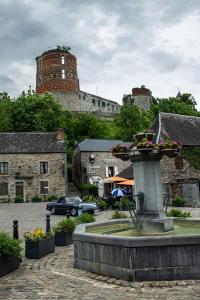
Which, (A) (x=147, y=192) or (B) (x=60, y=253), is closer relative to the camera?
(A) (x=147, y=192)

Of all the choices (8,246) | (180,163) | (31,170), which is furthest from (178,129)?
(8,246)

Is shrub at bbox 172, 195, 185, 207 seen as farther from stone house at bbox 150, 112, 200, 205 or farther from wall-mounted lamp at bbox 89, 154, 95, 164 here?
wall-mounted lamp at bbox 89, 154, 95, 164

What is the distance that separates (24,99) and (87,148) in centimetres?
1584

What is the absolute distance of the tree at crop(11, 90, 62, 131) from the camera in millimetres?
51594

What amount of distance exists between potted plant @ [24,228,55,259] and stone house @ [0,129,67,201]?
94.2 feet

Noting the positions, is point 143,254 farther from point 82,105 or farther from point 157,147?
point 82,105

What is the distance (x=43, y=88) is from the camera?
76125 mm

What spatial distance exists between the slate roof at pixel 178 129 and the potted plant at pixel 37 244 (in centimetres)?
2291

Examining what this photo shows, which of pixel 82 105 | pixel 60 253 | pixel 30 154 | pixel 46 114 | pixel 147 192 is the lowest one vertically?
pixel 60 253

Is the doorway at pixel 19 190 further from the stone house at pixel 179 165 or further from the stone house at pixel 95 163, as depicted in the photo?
the stone house at pixel 179 165

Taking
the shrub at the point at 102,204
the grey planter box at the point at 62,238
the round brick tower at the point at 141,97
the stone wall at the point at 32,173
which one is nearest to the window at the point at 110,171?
the stone wall at the point at 32,173

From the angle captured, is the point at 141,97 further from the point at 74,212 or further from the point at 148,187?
the point at 148,187

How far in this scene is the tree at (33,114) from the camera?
5159cm

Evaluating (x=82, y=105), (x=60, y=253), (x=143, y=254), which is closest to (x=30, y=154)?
(x=60, y=253)
